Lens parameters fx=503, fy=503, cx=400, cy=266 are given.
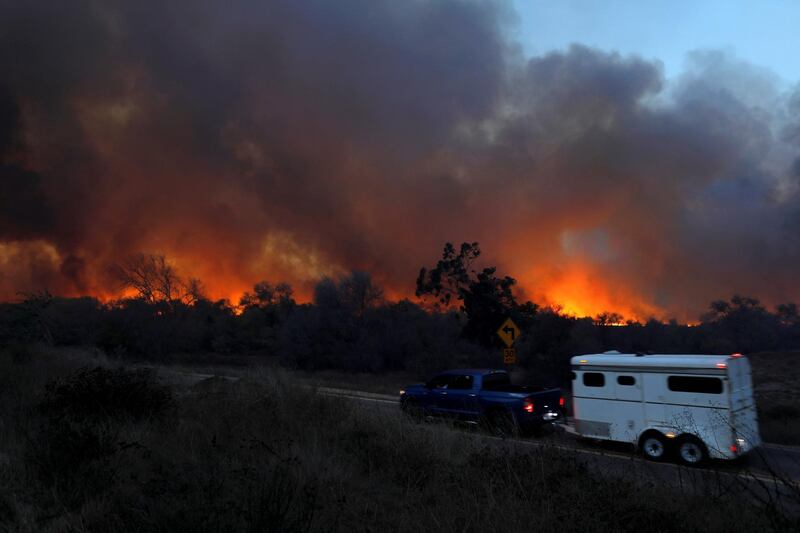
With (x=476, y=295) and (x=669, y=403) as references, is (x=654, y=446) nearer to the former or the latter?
(x=669, y=403)

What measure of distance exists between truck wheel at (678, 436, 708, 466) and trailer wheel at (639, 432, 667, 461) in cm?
38

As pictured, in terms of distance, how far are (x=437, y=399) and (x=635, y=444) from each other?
551 cm

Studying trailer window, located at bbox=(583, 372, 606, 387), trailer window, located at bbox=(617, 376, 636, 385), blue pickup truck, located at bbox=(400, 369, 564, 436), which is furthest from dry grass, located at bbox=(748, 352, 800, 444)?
blue pickup truck, located at bbox=(400, 369, 564, 436)

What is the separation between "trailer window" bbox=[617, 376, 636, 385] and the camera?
39.2 ft

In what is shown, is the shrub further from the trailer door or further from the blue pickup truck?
the trailer door

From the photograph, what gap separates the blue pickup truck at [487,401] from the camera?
13.0m

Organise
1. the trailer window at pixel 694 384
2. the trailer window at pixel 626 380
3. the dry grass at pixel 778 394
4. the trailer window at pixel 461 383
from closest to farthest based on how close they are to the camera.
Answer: the trailer window at pixel 694 384 → the trailer window at pixel 626 380 → the trailer window at pixel 461 383 → the dry grass at pixel 778 394

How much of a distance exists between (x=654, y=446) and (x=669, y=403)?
3.52 ft

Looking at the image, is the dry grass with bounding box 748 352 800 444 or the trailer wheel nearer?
the trailer wheel

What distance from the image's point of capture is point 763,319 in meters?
54.7

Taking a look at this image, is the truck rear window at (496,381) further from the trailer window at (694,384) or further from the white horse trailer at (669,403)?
the trailer window at (694,384)

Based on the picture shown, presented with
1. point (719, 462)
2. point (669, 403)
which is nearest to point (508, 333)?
point (669, 403)

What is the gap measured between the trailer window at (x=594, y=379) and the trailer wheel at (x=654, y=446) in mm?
1536

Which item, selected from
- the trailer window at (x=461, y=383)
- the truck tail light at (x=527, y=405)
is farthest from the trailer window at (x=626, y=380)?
the trailer window at (x=461, y=383)
